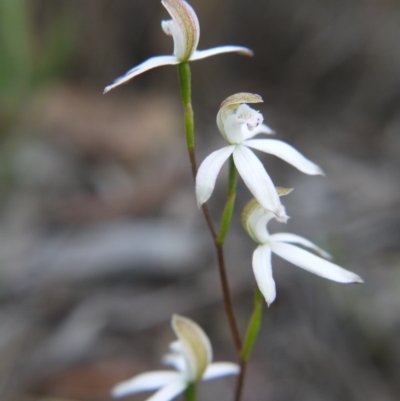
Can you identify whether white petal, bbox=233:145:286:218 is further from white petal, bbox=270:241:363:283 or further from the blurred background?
the blurred background

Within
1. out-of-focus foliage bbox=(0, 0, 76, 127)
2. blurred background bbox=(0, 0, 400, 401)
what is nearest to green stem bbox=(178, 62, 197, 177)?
blurred background bbox=(0, 0, 400, 401)

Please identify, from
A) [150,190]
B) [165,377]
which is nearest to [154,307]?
[150,190]

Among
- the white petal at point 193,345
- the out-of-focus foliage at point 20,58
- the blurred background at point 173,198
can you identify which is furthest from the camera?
the out-of-focus foliage at point 20,58

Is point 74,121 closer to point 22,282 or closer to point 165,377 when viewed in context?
point 22,282

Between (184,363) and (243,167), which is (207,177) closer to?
(243,167)

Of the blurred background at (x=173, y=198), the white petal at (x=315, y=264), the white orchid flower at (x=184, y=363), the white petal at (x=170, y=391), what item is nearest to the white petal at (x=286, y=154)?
the white petal at (x=315, y=264)

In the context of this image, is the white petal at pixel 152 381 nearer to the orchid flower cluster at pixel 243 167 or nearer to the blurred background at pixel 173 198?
the orchid flower cluster at pixel 243 167
